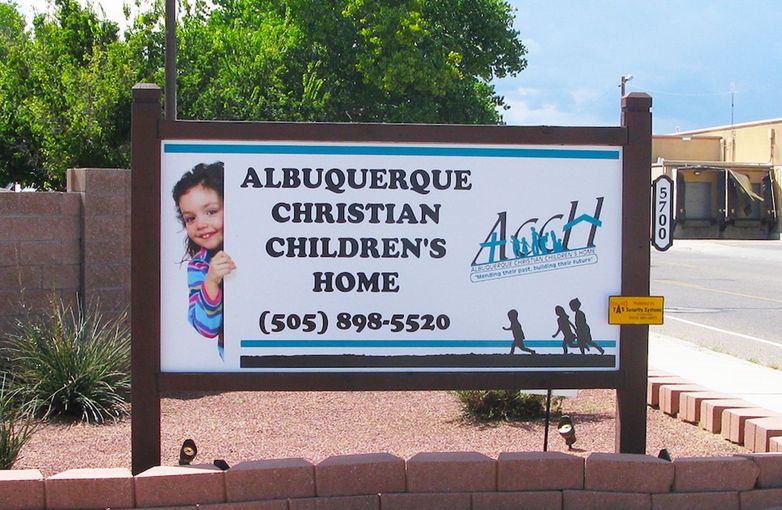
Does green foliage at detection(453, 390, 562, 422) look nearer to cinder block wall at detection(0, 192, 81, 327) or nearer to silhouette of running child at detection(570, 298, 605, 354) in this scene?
silhouette of running child at detection(570, 298, 605, 354)

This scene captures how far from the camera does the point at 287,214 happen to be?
534cm

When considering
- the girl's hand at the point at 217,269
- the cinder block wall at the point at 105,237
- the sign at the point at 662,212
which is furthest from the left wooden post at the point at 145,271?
the cinder block wall at the point at 105,237

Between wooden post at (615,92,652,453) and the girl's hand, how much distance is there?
209 cm

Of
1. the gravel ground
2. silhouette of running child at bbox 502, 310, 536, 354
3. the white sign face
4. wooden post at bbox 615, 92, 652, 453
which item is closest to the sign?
wooden post at bbox 615, 92, 652, 453

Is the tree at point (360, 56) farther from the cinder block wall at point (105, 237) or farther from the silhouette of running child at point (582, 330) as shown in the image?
the silhouette of running child at point (582, 330)

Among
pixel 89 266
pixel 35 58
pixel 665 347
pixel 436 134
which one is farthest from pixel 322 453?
pixel 35 58

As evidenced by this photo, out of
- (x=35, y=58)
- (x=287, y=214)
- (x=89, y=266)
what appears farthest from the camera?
(x=35, y=58)

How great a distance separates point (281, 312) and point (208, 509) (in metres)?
1.08

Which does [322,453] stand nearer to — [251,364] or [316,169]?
[251,364]

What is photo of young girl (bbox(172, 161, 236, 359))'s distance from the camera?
5301mm

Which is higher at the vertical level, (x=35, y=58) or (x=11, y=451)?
(x=35, y=58)

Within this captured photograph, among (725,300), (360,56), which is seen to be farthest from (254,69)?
(725,300)

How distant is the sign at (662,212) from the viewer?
5.56 m

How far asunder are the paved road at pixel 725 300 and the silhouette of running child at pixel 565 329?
5854 mm
